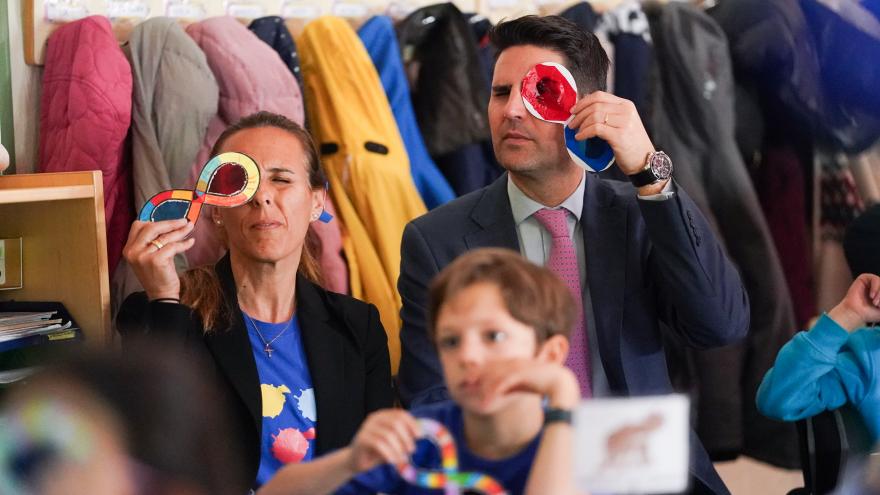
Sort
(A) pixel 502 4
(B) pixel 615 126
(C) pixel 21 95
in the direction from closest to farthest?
(B) pixel 615 126, (C) pixel 21 95, (A) pixel 502 4

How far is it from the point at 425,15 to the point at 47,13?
833mm

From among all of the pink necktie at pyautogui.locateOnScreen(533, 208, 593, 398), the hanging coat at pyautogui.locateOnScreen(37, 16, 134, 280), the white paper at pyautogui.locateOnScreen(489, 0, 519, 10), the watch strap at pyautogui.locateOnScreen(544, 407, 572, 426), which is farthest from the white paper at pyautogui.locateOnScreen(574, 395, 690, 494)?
the white paper at pyautogui.locateOnScreen(489, 0, 519, 10)

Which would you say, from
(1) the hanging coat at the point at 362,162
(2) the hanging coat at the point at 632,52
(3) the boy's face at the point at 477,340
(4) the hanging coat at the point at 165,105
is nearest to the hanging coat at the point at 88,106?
(4) the hanging coat at the point at 165,105

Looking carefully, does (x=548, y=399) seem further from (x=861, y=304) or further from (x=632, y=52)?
(x=632, y=52)

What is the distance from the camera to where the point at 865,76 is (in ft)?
8.93

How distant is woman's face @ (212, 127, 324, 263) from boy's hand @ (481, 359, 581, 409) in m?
0.71

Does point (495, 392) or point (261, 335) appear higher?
point (495, 392)

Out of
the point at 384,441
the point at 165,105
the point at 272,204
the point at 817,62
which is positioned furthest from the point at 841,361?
the point at 165,105

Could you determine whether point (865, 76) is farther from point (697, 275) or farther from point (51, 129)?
point (51, 129)

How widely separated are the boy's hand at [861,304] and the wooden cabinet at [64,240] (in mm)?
1189

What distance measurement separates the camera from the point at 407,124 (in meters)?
2.56

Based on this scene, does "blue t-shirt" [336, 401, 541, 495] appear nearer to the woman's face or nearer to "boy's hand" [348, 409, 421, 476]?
"boy's hand" [348, 409, 421, 476]

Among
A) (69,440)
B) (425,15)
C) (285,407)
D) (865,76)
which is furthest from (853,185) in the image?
(69,440)

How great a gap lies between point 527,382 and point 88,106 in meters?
1.52
